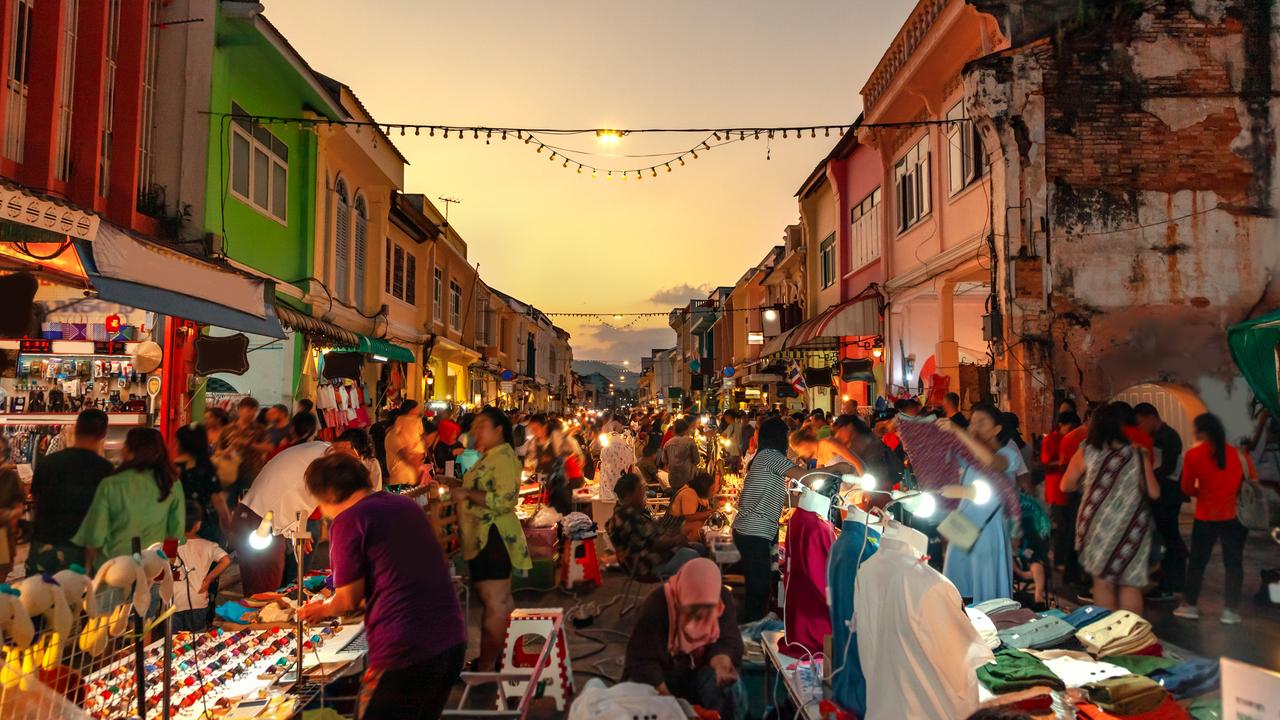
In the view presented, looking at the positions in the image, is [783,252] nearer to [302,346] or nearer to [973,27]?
[973,27]

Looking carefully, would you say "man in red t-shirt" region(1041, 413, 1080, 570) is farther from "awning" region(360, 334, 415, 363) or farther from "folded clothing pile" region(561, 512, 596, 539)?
"awning" region(360, 334, 415, 363)

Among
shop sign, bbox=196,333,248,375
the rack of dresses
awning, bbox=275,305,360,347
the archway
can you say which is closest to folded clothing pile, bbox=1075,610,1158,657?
the archway

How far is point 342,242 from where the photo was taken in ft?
54.8

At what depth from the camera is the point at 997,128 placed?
11180 mm

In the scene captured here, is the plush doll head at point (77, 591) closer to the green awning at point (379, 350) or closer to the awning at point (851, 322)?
the green awning at point (379, 350)

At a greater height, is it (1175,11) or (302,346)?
(1175,11)

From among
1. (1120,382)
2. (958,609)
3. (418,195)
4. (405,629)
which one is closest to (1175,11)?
(1120,382)

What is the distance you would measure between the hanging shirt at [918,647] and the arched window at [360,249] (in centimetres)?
1634

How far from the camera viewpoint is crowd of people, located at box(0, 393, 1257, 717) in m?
3.46

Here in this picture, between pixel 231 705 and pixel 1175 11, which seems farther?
pixel 1175 11

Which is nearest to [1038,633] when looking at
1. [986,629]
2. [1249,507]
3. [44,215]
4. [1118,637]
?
[1118,637]

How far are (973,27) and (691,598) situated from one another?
11335 mm

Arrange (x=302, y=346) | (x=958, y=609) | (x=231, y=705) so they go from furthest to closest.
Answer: (x=302, y=346) → (x=231, y=705) → (x=958, y=609)

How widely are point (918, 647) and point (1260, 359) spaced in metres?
10.4
